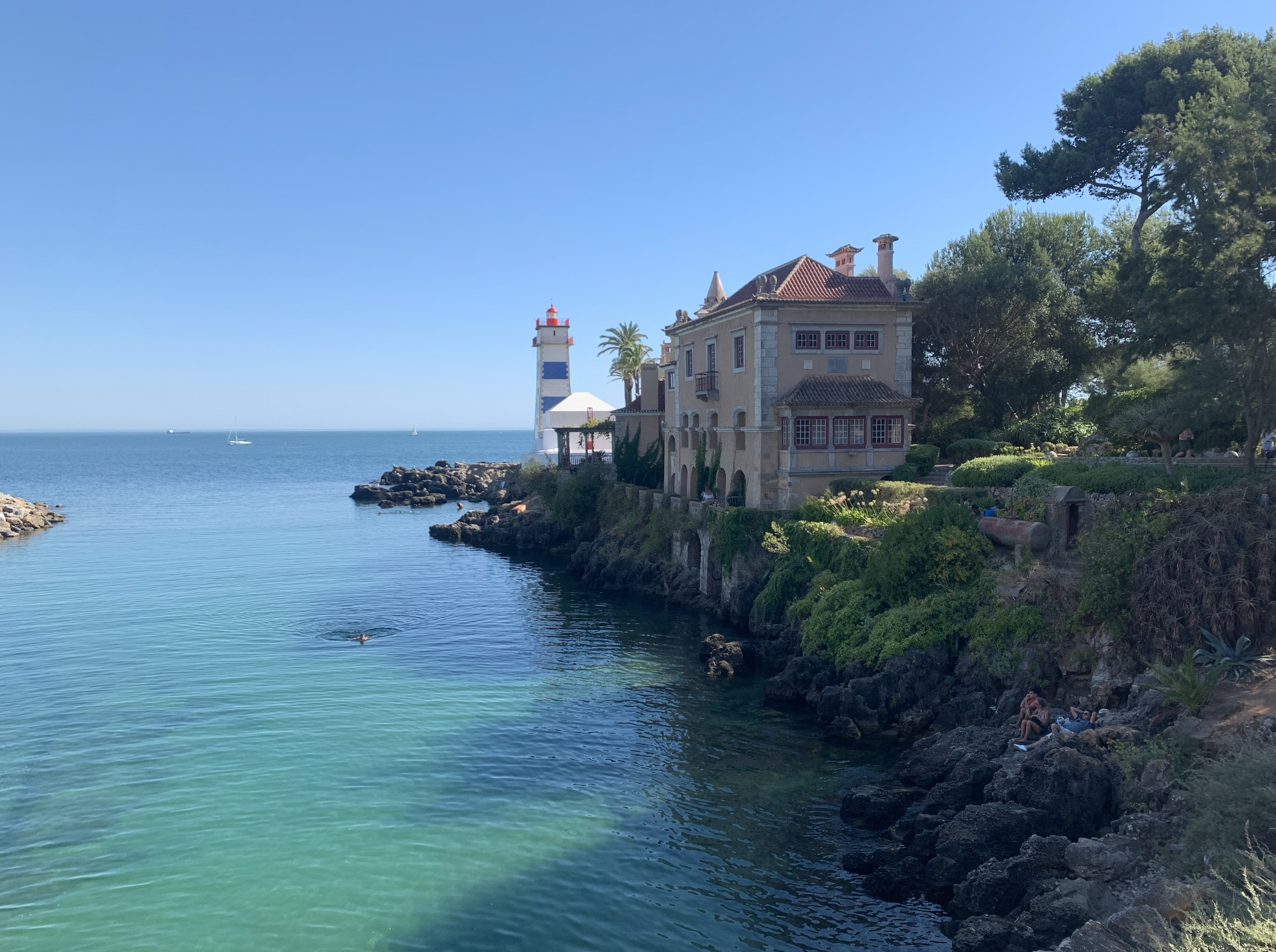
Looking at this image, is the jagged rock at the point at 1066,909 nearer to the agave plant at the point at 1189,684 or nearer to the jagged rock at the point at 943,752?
the jagged rock at the point at 943,752

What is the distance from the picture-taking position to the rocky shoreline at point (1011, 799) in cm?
1491

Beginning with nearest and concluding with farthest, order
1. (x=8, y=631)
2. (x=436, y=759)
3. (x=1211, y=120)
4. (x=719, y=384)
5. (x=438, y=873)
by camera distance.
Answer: (x=438, y=873), (x=436, y=759), (x=1211, y=120), (x=8, y=631), (x=719, y=384)

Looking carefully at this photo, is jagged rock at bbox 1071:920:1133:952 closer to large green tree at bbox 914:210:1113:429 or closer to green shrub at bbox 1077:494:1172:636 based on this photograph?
green shrub at bbox 1077:494:1172:636

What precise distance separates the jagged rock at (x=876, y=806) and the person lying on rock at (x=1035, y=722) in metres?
3.04

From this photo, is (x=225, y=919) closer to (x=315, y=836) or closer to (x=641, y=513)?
(x=315, y=836)

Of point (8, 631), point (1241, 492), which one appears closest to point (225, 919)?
point (1241, 492)

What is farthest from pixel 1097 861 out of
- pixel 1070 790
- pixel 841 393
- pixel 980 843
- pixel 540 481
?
pixel 540 481

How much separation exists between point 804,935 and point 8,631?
134 feet

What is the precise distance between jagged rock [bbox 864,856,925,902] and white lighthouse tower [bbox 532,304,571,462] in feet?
275

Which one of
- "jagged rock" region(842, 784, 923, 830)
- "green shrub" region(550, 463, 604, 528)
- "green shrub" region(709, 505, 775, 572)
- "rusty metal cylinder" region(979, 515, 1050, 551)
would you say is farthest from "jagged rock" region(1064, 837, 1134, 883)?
"green shrub" region(550, 463, 604, 528)

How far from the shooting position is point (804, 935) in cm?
1653

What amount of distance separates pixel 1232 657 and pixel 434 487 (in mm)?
100794

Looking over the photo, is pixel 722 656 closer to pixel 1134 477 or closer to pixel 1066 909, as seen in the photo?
pixel 1134 477

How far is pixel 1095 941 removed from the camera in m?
13.0
